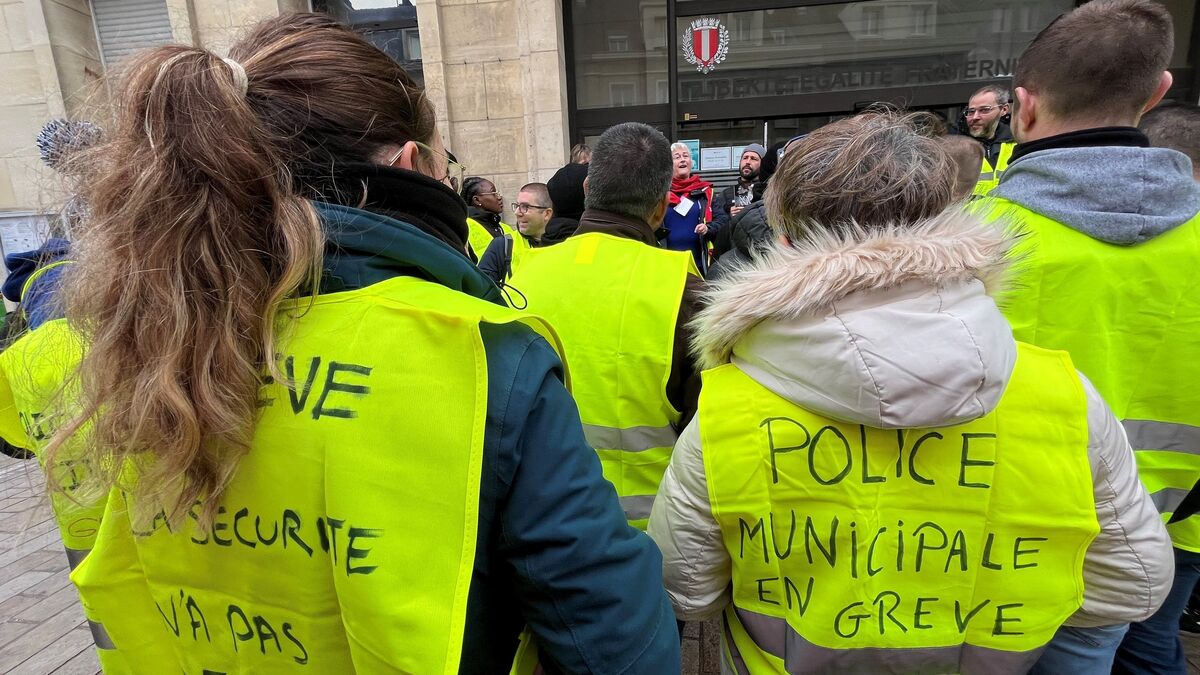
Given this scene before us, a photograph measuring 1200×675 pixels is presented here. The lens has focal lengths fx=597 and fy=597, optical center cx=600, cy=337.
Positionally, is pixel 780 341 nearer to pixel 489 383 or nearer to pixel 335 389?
pixel 489 383

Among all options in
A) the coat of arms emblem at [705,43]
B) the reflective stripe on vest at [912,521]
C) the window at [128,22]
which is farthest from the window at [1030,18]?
the window at [128,22]

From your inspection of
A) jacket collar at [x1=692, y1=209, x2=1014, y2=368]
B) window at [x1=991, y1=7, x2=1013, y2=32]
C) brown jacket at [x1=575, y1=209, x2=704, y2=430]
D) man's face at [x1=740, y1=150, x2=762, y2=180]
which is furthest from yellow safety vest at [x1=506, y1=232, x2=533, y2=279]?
window at [x1=991, y1=7, x2=1013, y2=32]

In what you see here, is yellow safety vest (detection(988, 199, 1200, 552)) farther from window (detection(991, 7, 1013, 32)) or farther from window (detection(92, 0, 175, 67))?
window (detection(92, 0, 175, 67))

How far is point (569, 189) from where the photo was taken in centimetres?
300

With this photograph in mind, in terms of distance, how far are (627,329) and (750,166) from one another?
4.13 m

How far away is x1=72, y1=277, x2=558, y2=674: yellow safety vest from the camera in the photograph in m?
0.77

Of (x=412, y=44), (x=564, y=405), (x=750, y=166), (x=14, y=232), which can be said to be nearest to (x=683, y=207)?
(x=750, y=166)

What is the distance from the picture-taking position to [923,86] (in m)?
7.18

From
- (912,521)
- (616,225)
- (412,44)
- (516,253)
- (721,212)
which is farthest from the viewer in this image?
(412,44)

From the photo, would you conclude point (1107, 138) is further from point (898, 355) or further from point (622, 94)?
point (622, 94)

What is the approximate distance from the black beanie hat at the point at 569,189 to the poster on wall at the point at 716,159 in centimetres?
494

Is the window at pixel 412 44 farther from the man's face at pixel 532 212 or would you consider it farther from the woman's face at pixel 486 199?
the man's face at pixel 532 212

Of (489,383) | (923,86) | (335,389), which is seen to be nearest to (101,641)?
(335,389)

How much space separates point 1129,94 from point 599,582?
190 centimetres
